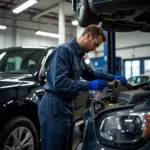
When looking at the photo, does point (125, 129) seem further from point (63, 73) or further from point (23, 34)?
point (23, 34)

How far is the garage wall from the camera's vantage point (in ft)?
53.5

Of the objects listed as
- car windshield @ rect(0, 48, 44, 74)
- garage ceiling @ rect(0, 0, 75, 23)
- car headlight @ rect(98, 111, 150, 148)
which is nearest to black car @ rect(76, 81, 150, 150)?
car headlight @ rect(98, 111, 150, 148)

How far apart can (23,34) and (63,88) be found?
52.3 ft

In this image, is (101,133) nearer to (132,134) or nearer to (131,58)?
(132,134)

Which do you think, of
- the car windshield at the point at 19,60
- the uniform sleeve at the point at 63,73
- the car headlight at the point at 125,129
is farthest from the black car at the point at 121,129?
the car windshield at the point at 19,60

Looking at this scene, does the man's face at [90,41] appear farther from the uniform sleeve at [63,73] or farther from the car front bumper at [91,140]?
the car front bumper at [91,140]

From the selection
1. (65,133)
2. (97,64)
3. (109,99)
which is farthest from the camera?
(97,64)

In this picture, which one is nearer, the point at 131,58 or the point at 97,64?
the point at 97,64

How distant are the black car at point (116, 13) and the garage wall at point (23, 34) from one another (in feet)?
45.3

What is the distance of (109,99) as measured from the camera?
2.22 metres

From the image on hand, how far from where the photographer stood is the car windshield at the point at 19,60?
345 cm

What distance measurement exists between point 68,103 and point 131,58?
16.2 metres

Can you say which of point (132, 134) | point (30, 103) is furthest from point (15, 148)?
point (132, 134)

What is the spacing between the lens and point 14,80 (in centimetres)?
296
